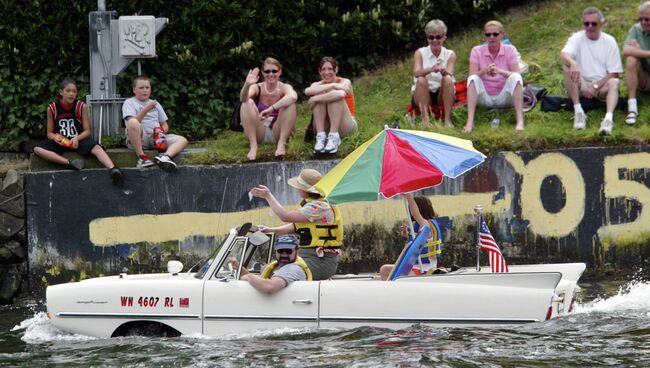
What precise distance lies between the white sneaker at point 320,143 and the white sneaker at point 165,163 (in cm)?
172

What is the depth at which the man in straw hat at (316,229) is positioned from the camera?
11.2m

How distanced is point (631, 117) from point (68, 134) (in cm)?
684

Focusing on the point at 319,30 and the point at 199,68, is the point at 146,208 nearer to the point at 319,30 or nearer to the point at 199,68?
the point at 199,68

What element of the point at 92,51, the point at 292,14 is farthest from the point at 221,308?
the point at 292,14

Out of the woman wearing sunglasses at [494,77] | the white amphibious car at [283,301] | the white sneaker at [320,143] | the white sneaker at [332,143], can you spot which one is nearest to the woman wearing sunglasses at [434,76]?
the woman wearing sunglasses at [494,77]

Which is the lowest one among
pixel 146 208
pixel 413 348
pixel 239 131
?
pixel 413 348

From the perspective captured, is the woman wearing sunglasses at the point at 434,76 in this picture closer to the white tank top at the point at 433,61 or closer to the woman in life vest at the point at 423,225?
the white tank top at the point at 433,61

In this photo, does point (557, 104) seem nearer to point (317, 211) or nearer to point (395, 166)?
point (395, 166)

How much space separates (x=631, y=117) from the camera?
568 inches

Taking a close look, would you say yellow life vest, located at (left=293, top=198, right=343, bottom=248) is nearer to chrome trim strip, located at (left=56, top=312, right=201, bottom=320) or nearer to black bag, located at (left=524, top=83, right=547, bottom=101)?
chrome trim strip, located at (left=56, top=312, right=201, bottom=320)

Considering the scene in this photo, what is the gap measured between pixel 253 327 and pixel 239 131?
4.65 metres

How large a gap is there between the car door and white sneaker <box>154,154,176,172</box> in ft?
11.7

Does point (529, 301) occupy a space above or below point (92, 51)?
below

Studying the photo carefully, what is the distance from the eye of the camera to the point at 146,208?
14.1 m
